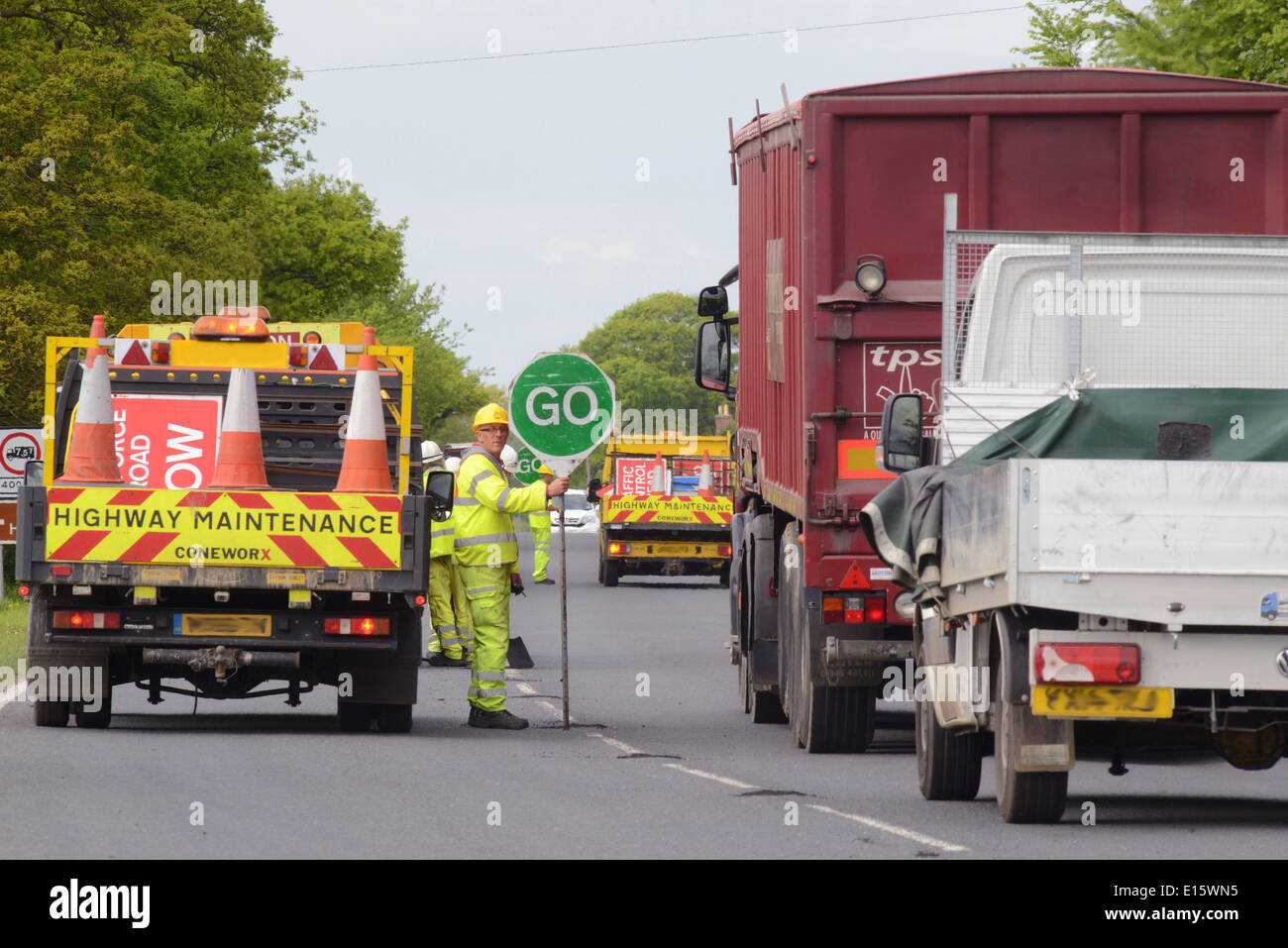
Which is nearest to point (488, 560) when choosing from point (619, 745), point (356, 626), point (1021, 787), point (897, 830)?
point (356, 626)

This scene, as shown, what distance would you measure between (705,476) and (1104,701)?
104ft

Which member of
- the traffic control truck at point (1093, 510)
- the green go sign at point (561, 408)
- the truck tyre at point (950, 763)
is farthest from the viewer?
the green go sign at point (561, 408)

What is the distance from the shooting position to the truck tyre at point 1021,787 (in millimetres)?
9789

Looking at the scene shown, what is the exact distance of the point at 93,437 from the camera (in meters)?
14.6

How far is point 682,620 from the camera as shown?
3083 cm

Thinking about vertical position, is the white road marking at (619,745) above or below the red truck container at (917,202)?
below

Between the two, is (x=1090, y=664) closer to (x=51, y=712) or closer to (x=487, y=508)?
(x=487, y=508)

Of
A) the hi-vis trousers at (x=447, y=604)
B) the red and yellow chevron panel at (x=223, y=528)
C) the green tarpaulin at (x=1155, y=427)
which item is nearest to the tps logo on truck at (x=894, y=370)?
the red and yellow chevron panel at (x=223, y=528)

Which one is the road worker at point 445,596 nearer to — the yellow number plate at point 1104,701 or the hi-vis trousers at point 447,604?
the hi-vis trousers at point 447,604

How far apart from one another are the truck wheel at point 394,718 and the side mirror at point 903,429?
468cm

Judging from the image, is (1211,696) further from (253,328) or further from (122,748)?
(253,328)

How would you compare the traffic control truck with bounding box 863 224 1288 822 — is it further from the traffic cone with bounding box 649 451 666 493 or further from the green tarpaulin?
the traffic cone with bounding box 649 451 666 493

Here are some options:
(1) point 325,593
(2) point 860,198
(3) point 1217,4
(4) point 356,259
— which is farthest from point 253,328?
(4) point 356,259

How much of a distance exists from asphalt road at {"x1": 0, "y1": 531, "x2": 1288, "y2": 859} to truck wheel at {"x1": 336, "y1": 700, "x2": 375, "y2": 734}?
0.16m
